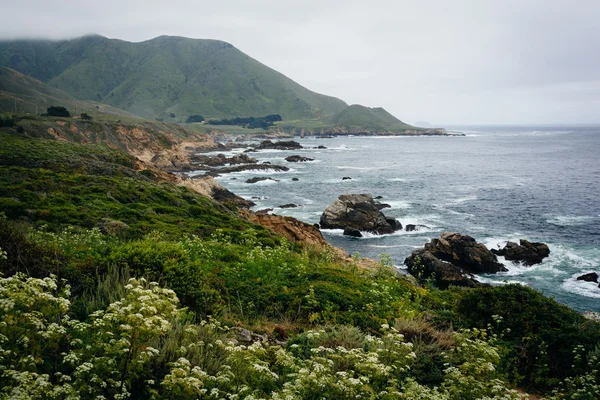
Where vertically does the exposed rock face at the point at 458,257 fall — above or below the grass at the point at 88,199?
below

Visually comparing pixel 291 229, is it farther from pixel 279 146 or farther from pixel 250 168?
pixel 279 146

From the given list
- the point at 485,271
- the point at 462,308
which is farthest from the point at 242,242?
the point at 485,271

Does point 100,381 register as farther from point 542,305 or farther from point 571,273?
point 571,273

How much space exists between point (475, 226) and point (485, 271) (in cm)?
1195

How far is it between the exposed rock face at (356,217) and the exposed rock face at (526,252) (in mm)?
11501

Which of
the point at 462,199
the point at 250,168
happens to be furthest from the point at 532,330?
the point at 250,168

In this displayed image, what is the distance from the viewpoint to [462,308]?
10.9 m

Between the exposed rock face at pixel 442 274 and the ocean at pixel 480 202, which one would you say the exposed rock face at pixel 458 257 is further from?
the ocean at pixel 480 202

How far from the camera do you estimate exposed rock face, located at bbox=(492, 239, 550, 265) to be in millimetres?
32656

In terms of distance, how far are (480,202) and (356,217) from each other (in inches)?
871

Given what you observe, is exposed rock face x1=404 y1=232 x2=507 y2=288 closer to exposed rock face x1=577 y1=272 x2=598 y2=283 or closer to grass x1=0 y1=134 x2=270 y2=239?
exposed rock face x1=577 y1=272 x2=598 y2=283

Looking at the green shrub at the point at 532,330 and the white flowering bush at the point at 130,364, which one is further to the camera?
the green shrub at the point at 532,330

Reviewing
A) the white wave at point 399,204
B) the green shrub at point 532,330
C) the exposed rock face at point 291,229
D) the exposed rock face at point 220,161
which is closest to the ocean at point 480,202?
the white wave at point 399,204

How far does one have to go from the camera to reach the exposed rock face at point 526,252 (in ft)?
107
